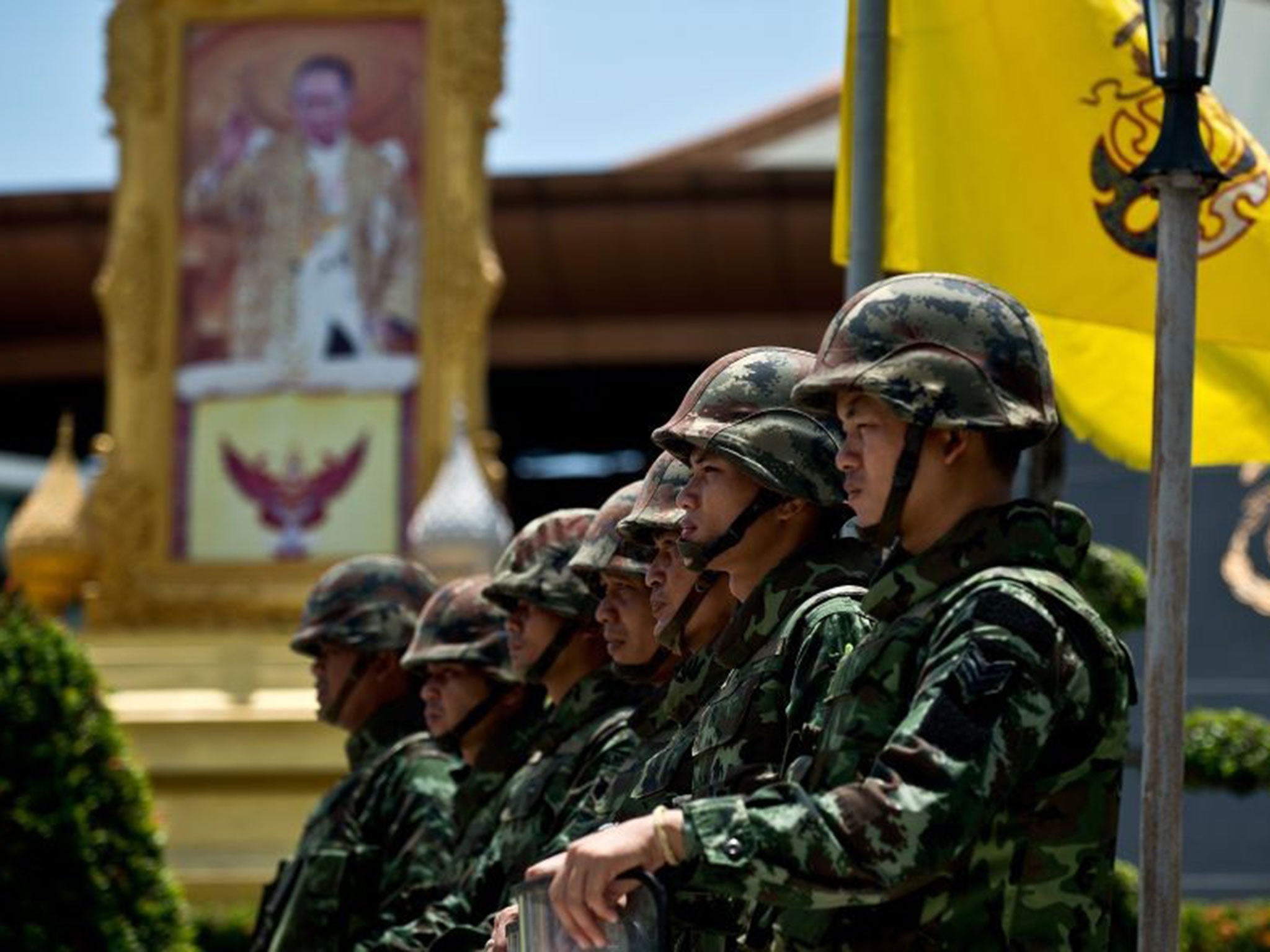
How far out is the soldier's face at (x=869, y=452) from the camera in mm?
3201

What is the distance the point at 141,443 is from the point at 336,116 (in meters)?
2.10

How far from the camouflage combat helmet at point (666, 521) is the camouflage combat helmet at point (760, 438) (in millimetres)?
209

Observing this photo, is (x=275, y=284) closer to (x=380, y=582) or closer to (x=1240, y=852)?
(x=1240, y=852)

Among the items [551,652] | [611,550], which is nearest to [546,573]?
[551,652]

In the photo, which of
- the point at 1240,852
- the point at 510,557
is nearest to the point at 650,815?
the point at 510,557

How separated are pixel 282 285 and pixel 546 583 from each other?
420 inches

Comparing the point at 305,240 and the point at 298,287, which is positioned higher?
the point at 305,240

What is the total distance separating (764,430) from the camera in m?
3.84

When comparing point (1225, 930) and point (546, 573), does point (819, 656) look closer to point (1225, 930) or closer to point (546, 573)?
point (546, 573)

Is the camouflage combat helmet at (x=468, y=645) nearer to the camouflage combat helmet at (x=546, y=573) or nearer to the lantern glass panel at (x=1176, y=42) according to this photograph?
the camouflage combat helmet at (x=546, y=573)

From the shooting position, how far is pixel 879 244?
5.54m

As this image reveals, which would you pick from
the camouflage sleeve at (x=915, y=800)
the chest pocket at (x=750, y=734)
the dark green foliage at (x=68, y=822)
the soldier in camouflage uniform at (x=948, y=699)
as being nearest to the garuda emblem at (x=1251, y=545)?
the dark green foliage at (x=68, y=822)

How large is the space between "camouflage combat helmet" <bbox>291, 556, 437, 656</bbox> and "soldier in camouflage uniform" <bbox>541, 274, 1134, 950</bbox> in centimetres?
333

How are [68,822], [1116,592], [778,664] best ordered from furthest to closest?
[68,822], [1116,592], [778,664]
